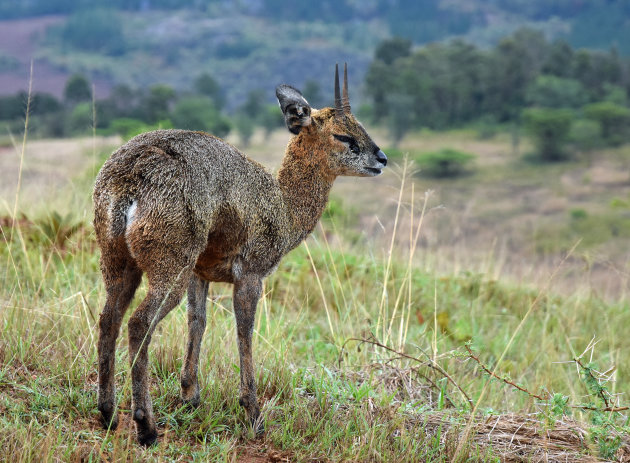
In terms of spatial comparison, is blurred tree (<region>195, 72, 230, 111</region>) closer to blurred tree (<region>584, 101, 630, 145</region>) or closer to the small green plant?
the small green plant

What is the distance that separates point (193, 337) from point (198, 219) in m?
1.08

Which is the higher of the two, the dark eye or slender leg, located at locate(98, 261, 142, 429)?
the dark eye

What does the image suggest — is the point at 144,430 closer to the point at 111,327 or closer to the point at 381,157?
the point at 111,327

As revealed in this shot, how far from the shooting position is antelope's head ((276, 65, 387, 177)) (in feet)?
15.5

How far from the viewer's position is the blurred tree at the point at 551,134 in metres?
42.0

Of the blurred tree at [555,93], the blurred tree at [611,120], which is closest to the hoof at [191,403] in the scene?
the blurred tree at [611,120]

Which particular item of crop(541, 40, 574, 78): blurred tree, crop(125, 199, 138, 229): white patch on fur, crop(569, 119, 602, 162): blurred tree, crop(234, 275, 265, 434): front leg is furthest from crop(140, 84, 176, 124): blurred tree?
crop(125, 199, 138, 229): white patch on fur

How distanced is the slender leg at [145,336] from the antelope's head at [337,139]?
54.7 inches

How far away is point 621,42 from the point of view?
71062mm

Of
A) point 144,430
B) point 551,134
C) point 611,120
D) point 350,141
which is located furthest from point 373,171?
point 611,120

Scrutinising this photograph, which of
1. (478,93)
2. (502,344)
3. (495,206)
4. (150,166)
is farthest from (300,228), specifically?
(478,93)

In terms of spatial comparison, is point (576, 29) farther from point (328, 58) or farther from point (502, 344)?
point (502, 344)

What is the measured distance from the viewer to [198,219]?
3.78 meters

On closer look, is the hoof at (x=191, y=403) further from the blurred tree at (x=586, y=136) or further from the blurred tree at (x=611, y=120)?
the blurred tree at (x=611, y=120)
